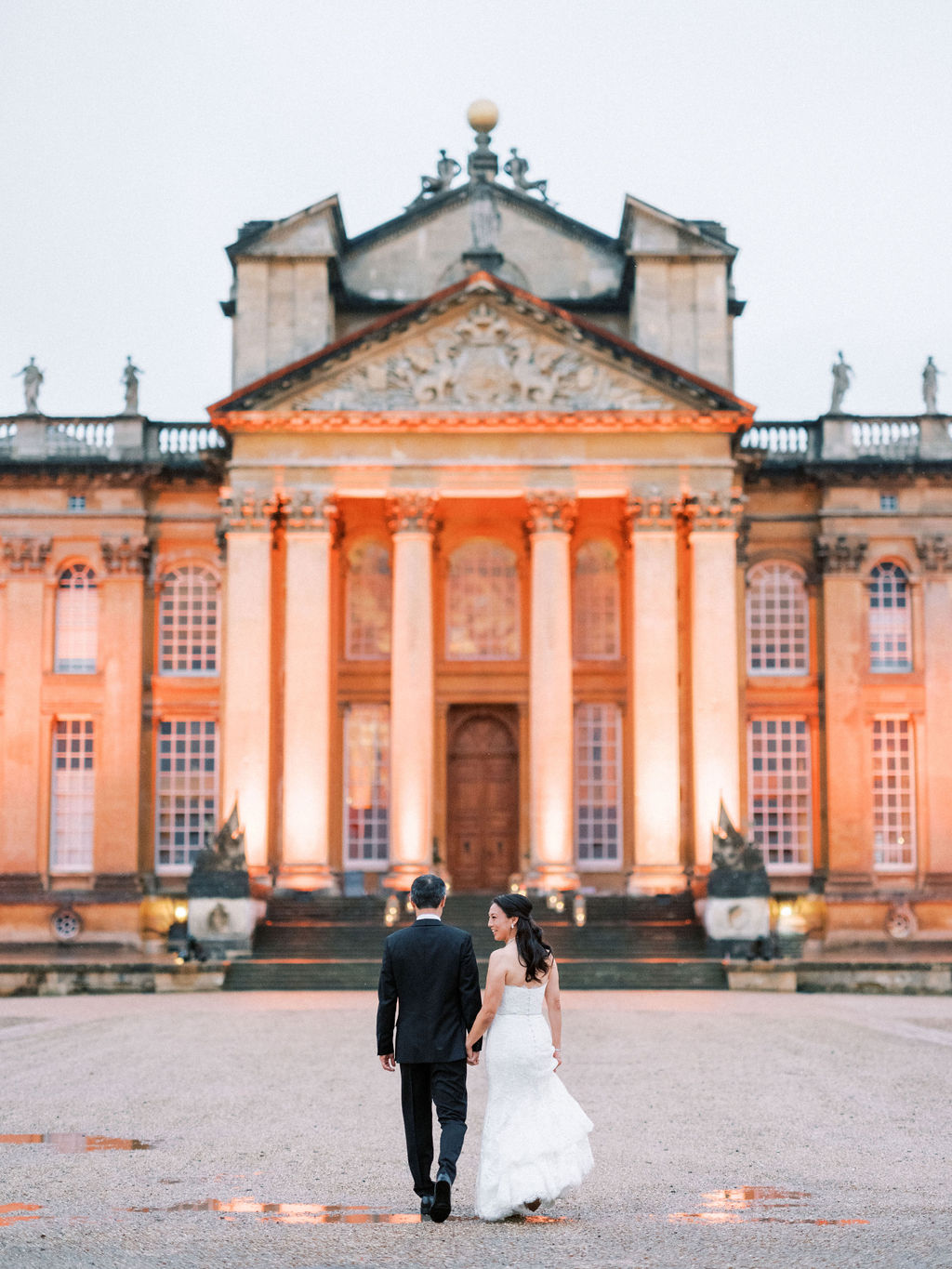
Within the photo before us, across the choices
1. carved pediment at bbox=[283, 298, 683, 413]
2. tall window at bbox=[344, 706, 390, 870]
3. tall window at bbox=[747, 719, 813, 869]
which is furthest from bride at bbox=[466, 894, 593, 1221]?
tall window at bbox=[747, 719, 813, 869]

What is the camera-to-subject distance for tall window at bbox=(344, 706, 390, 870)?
1490 inches

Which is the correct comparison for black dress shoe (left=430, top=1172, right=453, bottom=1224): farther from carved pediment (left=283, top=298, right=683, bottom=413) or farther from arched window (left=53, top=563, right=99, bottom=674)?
arched window (left=53, top=563, right=99, bottom=674)

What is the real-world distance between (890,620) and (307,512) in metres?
14.0

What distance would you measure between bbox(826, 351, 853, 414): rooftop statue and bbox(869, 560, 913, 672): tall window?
3804 mm

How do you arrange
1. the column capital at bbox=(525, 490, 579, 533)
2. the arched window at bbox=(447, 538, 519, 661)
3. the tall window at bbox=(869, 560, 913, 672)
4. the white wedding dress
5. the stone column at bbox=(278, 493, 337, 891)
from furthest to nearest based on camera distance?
1. the tall window at bbox=(869, 560, 913, 672)
2. the arched window at bbox=(447, 538, 519, 661)
3. the column capital at bbox=(525, 490, 579, 533)
4. the stone column at bbox=(278, 493, 337, 891)
5. the white wedding dress

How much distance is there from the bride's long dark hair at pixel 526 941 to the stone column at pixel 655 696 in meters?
25.1

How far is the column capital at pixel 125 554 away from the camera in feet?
128

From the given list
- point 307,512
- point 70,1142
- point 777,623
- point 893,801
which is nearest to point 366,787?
point 307,512

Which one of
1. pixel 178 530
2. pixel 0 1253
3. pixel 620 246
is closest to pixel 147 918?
pixel 178 530

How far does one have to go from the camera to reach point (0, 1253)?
8383 millimetres

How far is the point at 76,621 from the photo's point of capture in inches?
1554

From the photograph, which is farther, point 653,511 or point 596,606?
point 596,606

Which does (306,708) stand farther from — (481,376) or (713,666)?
(713,666)

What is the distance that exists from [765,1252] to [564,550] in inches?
1069
